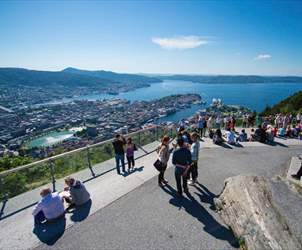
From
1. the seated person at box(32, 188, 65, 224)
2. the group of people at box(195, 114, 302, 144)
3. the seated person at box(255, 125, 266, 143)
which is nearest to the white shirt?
the seated person at box(32, 188, 65, 224)

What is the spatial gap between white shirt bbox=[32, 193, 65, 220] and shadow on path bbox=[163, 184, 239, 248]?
2.82m

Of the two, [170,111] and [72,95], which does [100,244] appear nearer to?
[170,111]

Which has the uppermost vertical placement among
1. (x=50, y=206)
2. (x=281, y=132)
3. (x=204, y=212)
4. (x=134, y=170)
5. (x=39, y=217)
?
(x=50, y=206)

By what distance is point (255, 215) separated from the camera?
4188 millimetres

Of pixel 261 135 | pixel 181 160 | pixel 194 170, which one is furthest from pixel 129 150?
pixel 261 135

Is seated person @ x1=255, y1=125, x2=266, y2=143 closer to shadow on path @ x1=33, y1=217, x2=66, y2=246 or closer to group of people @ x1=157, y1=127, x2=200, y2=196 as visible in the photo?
group of people @ x1=157, y1=127, x2=200, y2=196

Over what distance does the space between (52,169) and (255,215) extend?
583 centimetres

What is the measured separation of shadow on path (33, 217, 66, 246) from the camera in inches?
180

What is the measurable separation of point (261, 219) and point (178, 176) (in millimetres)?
2395

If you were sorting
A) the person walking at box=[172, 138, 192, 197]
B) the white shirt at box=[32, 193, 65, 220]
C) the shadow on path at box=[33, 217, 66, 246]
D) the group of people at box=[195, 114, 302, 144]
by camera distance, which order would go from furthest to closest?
the group of people at box=[195, 114, 302, 144] < the person walking at box=[172, 138, 192, 197] < the white shirt at box=[32, 193, 65, 220] < the shadow on path at box=[33, 217, 66, 246]

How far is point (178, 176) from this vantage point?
19.8 feet

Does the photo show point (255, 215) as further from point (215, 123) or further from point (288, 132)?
point (288, 132)

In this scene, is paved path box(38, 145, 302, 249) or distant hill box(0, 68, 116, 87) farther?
distant hill box(0, 68, 116, 87)

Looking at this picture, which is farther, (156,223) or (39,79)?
(39,79)
